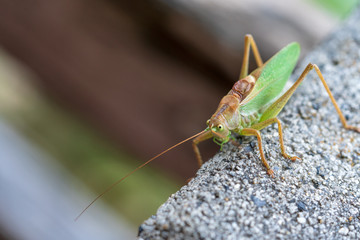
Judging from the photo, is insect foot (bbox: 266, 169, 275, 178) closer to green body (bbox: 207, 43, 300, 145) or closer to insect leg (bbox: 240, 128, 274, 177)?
insect leg (bbox: 240, 128, 274, 177)

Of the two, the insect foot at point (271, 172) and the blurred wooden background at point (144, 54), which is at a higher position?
the blurred wooden background at point (144, 54)

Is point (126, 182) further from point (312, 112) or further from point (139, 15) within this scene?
point (312, 112)

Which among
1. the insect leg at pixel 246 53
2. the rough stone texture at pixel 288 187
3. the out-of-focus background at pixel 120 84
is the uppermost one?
the out-of-focus background at pixel 120 84

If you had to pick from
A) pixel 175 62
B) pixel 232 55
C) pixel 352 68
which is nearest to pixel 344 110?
pixel 352 68

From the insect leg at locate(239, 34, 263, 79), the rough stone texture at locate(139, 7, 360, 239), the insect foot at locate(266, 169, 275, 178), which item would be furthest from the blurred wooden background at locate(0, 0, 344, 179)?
the insect foot at locate(266, 169, 275, 178)

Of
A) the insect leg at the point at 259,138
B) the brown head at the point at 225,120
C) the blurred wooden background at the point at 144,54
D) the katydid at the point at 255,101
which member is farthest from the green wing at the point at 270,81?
the blurred wooden background at the point at 144,54

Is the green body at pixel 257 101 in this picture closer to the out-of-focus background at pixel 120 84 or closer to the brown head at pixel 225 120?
the brown head at pixel 225 120

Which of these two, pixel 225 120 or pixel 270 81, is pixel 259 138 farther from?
pixel 270 81
